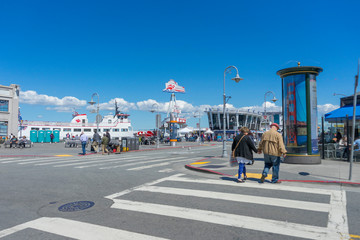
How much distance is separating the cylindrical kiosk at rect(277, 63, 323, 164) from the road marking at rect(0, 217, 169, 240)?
9592 mm

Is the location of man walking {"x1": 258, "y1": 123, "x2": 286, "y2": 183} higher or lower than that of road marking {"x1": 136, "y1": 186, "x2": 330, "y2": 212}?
higher

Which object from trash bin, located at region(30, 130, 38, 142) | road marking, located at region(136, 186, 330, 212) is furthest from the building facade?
road marking, located at region(136, 186, 330, 212)

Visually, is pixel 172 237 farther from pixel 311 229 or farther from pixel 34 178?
pixel 34 178

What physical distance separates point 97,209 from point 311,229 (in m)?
3.84

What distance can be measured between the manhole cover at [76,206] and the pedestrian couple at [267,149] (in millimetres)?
4225

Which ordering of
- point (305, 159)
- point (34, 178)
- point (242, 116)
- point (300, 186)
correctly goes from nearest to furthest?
point (300, 186), point (34, 178), point (305, 159), point (242, 116)

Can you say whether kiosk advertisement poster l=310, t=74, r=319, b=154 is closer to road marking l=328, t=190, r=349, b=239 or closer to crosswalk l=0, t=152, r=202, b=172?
road marking l=328, t=190, r=349, b=239

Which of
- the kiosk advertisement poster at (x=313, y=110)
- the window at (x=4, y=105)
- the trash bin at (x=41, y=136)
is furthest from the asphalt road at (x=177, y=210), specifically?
the trash bin at (x=41, y=136)

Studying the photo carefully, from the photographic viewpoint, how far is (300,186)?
7.08 m

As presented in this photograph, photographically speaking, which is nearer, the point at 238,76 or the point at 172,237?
the point at 172,237

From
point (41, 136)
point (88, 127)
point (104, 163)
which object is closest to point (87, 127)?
point (88, 127)

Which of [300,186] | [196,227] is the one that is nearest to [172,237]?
[196,227]

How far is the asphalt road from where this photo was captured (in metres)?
3.91

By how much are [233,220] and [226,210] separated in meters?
0.54
